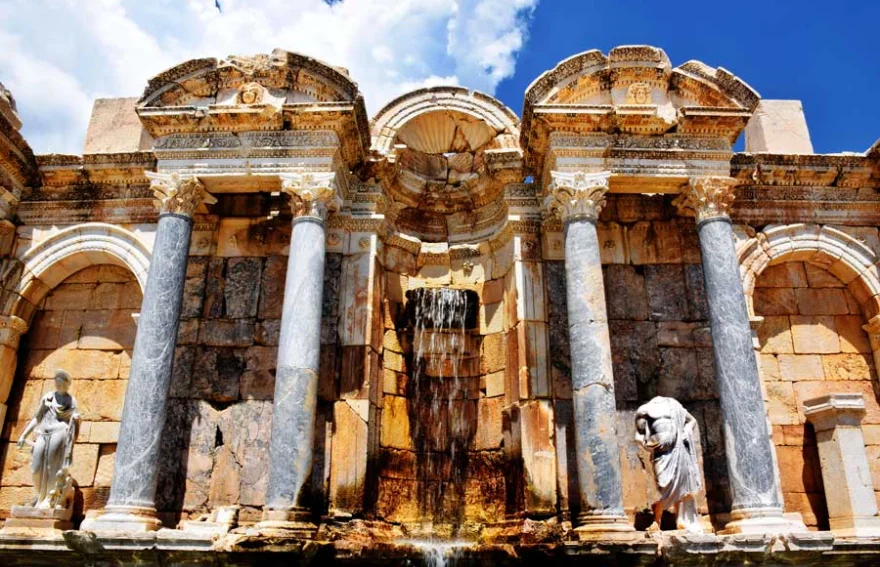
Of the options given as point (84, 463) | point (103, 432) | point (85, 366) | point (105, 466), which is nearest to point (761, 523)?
point (105, 466)

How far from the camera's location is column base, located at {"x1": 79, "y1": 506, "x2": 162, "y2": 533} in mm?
7941

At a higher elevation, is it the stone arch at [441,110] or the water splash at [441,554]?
the stone arch at [441,110]

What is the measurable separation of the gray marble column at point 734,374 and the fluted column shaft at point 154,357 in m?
6.77

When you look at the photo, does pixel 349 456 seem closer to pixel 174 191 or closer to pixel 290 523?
pixel 290 523

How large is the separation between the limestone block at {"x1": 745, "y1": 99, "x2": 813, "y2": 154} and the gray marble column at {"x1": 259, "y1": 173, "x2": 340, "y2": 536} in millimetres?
6916

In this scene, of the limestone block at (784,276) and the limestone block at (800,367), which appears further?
the limestone block at (784,276)

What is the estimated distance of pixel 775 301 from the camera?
10836 millimetres

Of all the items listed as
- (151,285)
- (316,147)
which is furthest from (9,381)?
(316,147)

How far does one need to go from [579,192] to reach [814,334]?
437cm

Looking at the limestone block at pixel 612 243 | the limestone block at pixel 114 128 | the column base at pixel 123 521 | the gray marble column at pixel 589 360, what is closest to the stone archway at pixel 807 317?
the limestone block at pixel 612 243

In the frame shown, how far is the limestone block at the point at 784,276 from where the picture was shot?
35.9 feet

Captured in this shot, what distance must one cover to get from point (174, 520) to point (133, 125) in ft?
21.0

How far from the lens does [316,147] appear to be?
9.71 metres

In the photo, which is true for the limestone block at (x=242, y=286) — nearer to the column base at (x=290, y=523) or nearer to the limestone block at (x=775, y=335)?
the column base at (x=290, y=523)
